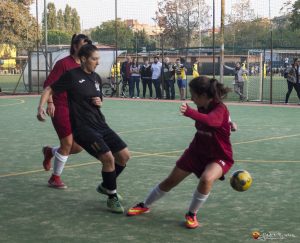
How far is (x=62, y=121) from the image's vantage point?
6828 millimetres

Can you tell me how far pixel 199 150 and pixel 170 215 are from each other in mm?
827

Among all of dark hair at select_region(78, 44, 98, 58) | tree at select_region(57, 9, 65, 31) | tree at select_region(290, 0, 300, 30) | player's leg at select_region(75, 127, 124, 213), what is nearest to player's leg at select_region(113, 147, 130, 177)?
player's leg at select_region(75, 127, 124, 213)

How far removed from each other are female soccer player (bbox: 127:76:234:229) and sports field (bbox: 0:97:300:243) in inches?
15.3

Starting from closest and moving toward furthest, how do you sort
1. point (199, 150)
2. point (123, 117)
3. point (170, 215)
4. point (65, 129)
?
point (199, 150)
point (170, 215)
point (65, 129)
point (123, 117)

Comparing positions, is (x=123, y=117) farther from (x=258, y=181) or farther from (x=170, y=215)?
(x=170, y=215)

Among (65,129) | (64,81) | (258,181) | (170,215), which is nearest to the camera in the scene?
(170,215)

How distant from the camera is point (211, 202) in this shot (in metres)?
6.20

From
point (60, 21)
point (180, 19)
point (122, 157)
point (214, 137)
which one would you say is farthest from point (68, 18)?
point (214, 137)

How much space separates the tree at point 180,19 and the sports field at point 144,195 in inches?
1697

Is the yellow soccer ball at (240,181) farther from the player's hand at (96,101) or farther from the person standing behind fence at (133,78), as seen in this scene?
the person standing behind fence at (133,78)

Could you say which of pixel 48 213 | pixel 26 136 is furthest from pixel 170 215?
pixel 26 136

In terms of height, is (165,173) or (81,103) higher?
(81,103)

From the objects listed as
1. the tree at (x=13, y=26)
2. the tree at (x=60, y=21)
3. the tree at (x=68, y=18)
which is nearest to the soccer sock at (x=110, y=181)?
the tree at (x=13, y=26)

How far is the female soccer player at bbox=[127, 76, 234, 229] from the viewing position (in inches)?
199
